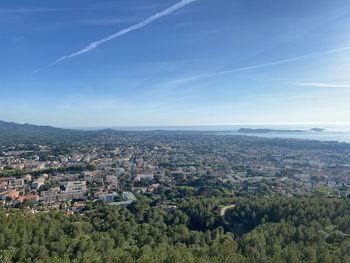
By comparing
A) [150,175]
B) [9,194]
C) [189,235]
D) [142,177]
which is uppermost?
[189,235]

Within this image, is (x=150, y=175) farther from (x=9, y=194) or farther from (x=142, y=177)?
(x=9, y=194)

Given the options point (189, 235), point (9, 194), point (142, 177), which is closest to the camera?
point (189, 235)

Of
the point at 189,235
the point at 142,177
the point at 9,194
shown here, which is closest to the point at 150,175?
the point at 142,177

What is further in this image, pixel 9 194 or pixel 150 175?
pixel 150 175

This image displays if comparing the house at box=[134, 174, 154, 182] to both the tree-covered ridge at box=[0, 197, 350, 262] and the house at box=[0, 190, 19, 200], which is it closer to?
the house at box=[0, 190, 19, 200]

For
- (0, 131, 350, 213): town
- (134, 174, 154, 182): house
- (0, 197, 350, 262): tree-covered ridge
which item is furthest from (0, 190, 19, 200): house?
(134, 174, 154, 182): house

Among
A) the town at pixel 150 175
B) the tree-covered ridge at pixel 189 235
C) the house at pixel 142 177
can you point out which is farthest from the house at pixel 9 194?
the house at pixel 142 177

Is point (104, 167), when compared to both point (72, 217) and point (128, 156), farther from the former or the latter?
point (72, 217)

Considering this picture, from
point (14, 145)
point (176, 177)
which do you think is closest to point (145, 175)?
point (176, 177)
